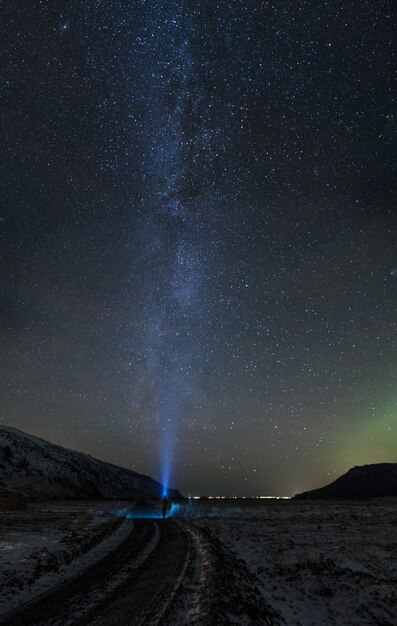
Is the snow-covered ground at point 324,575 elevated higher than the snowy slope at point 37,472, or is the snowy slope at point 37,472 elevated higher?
the snowy slope at point 37,472

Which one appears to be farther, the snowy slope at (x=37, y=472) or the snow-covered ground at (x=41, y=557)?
the snowy slope at (x=37, y=472)

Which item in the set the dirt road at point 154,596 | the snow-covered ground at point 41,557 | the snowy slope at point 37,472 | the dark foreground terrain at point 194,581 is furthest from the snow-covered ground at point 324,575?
the snowy slope at point 37,472

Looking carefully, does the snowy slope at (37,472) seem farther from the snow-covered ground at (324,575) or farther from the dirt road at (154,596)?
the dirt road at (154,596)

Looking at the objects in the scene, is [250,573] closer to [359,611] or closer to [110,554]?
[359,611]

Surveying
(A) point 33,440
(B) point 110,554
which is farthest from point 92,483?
(B) point 110,554

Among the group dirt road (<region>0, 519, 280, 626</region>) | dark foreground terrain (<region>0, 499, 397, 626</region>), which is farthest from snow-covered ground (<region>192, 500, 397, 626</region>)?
dirt road (<region>0, 519, 280, 626</region>)

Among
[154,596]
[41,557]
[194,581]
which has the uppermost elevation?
[41,557]

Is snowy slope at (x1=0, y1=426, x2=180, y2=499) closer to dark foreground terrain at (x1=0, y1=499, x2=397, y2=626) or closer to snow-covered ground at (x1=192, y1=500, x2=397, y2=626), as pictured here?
dark foreground terrain at (x1=0, y1=499, x2=397, y2=626)

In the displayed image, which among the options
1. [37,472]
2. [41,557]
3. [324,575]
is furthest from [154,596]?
[37,472]

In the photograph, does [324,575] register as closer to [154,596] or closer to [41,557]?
[154,596]

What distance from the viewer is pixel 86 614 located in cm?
736

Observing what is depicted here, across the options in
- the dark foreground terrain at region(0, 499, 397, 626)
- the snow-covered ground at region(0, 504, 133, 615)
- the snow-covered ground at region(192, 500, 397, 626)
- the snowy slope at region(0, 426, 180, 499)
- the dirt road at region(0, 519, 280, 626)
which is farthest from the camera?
the snowy slope at region(0, 426, 180, 499)

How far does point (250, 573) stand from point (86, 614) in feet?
19.1

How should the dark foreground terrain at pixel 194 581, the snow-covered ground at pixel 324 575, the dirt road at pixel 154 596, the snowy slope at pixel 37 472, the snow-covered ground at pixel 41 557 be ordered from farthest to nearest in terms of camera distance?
the snowy slope at pixel 37 472 → the snow-covered ground at pixel 41 557 → the snow-covered ground at pixel 324 575 → the dark foreground terrain at pixel 194 581 → the dirt road at pixel 154 596
